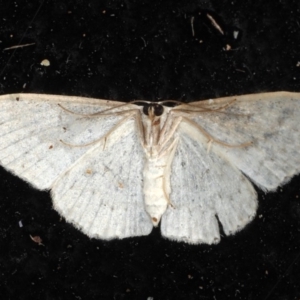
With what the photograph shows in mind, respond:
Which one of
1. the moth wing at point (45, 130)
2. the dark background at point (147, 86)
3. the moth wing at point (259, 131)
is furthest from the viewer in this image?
the dark background at point (147, 86)

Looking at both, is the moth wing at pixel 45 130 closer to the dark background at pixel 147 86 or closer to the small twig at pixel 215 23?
the dark background at pixel 147 86

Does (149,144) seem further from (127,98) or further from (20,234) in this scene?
(20,234)

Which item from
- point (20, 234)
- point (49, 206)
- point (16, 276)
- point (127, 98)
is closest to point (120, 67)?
point (127, 98)

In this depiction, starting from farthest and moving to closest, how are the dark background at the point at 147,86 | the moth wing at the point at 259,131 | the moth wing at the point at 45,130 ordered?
the dark background at the point at 147,86 → the moth wing at the point at 45,130 → the moth wing at the point at 259,131

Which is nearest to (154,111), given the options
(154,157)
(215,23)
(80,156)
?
(154,157)

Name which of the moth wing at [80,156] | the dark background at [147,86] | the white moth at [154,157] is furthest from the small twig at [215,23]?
the moth wing at [80,156]

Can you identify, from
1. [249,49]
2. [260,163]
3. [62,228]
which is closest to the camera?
[260,163]

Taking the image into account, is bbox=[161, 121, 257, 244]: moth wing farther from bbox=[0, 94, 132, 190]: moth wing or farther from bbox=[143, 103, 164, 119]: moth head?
bbox=[0, 94, 132, 190]: moth wing

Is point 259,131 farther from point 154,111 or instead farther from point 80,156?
point 80,156
